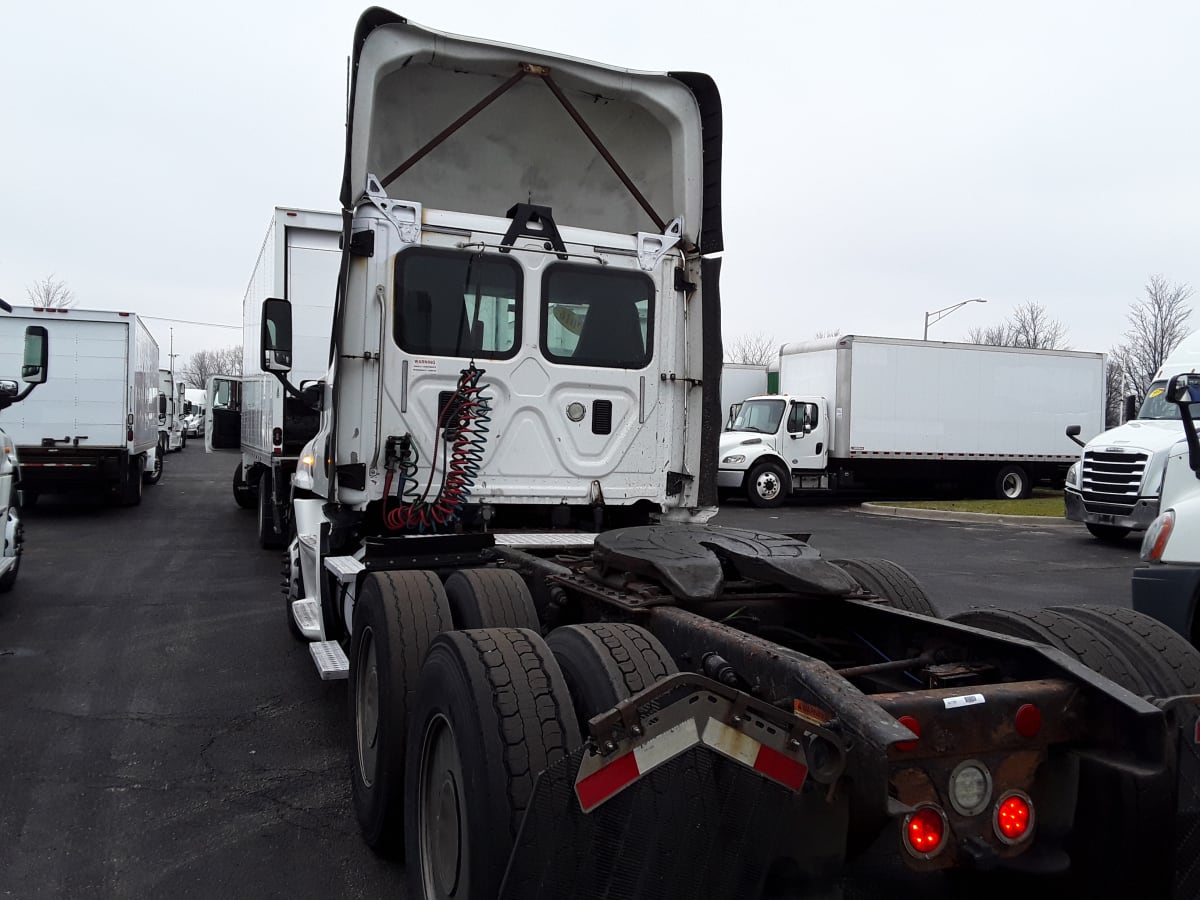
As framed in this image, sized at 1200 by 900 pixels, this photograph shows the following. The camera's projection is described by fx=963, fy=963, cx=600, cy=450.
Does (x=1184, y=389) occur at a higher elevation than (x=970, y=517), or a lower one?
higher

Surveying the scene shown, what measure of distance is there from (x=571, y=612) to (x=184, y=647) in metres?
4.27

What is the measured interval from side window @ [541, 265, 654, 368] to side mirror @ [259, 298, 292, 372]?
1510 millimetres

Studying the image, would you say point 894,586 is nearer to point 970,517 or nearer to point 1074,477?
point 1074,477

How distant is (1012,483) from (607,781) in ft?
76.0

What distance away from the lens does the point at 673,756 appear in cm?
230

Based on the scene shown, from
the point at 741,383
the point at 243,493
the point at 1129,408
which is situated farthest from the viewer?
the point at 741,383

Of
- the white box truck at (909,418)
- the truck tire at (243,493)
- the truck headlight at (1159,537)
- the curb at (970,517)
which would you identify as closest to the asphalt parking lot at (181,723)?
the truck headlight at (1159,537)

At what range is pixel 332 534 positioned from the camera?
5605 millimetres

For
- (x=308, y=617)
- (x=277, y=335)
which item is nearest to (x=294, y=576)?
(x=308, y=617)

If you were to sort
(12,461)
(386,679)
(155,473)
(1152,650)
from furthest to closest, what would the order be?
(155,473) < (12,461) < (386,679) < (1152,650)

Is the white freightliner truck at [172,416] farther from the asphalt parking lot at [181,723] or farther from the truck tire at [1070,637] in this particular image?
the truck tire at [1070,637]

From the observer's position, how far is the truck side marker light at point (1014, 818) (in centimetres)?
253

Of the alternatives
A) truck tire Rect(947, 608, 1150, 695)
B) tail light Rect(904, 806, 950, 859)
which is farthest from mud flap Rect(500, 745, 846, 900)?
truck tire Rect(947, 608, 1150, 695)

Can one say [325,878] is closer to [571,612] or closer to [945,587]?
[571,612]
